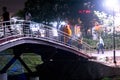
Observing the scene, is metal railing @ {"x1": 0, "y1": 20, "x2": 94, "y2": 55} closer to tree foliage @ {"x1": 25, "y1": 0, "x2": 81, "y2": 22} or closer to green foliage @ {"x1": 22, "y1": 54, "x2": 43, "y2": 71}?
tree foliage @ {"x1": 25, "y1": 0, "x2": 81, "y2": 22}

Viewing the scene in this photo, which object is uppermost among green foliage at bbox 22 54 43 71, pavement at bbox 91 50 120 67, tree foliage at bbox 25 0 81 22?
tree foliage at bbox 25 0 81 22

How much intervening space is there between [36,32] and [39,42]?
609 millimetres

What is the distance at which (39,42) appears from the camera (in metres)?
27.1

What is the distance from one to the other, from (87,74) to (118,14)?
11.3 metres

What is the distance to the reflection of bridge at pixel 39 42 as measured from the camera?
23767 mm

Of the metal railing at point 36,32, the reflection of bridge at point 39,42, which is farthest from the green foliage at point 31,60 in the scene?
the metal railing at point 36,32

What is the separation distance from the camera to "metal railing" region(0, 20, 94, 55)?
23453mm

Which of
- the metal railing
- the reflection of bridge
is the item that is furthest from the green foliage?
the metal railing

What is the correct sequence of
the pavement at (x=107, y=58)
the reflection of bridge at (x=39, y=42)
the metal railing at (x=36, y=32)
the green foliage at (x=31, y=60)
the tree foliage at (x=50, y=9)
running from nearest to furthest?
the metal railing at (x=36, y=32), the reflection of bridge at (x=39, y=42), the pavement at (x=107, y=58), the tree foliage at (x=50, y=9), the green foliage at (x=31, y=60)

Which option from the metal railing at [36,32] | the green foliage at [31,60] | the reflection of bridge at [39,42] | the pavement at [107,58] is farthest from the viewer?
the green foliage at [31,60]

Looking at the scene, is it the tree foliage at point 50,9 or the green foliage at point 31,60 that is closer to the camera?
the tree foliage at point 50,9

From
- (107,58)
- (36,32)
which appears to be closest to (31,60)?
(107,58)

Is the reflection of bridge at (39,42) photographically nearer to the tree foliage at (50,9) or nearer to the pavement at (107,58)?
the pavement at (107,58)

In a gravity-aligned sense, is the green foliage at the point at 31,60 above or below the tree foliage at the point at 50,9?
below
